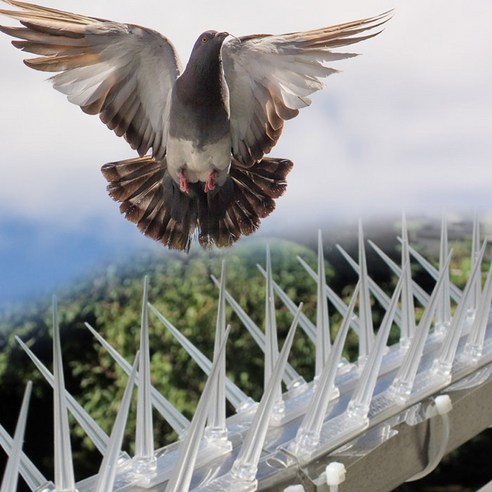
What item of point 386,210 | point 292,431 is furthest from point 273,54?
point 386,210

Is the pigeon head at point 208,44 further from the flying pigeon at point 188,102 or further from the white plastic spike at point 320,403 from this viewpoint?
the white plastic spike at point 320,403

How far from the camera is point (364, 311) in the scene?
1240mm

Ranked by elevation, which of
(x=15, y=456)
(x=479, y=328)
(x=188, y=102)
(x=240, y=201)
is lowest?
(x=479, y=328)

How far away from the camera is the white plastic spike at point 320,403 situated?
40.1 inches

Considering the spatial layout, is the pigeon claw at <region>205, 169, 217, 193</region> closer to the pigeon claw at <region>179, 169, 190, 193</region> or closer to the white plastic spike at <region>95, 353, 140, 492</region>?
the pigeon claw at <region>179, 169, 190, 193</region>

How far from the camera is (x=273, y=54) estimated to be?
116cm

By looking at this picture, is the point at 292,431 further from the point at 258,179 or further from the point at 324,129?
the point at 324,129

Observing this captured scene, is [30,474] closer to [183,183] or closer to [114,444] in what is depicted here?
[114,444]

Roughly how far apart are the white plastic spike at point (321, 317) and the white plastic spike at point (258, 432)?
0.73 feet

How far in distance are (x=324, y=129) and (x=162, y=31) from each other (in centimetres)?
40

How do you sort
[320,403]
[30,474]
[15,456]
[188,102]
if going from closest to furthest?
[15,456]
[30,474]
[320,403]
[188,102]

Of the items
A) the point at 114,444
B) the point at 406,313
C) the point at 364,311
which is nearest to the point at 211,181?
the point at 364,311

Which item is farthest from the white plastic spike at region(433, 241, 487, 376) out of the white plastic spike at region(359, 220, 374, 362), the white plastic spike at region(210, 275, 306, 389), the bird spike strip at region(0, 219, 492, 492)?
the white plastic spike at region(210, 275, 306, 389)

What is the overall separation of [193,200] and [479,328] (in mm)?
512
